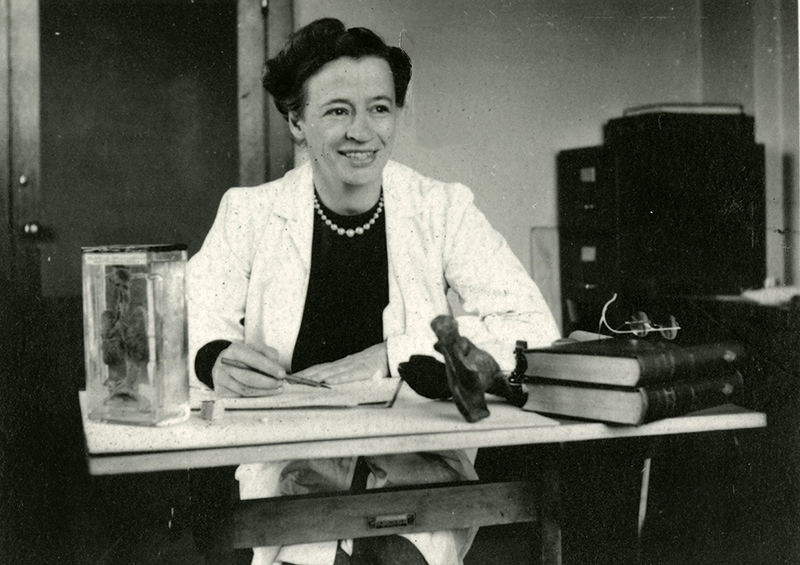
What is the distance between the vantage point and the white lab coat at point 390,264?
1.93 metres

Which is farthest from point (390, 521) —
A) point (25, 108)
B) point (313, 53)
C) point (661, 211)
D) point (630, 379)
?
point (661, 211)

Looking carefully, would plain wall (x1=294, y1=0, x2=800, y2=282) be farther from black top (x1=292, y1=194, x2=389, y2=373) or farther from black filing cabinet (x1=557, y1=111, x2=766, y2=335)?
black top (x1=292, y1=194, x2=389, y2=373)

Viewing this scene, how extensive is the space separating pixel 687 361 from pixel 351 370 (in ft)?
2.24

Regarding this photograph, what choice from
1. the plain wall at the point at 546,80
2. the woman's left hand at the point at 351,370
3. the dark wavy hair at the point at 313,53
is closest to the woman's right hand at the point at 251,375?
the woman's left hand at the point at 351,370

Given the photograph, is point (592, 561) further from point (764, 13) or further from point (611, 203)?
point (611, 203)

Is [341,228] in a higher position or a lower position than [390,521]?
higher

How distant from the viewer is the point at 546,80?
2797mm

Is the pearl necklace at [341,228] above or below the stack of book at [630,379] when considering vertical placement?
above

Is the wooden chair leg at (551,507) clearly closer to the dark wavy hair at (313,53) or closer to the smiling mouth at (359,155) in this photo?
the smiling mouth at (359,155)

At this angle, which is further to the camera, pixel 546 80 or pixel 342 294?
pixel 546 80

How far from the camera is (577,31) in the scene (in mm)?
2859

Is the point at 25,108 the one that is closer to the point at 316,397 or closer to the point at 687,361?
the point at 316,397

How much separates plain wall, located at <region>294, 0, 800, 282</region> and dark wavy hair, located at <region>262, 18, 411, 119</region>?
8.3 inches

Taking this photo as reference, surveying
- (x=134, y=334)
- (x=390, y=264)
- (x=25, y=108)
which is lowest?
(x=134, y=334)
